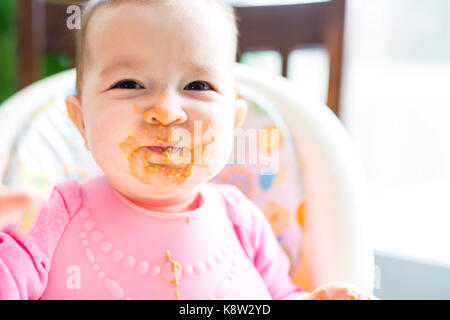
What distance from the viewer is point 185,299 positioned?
1.24 ft

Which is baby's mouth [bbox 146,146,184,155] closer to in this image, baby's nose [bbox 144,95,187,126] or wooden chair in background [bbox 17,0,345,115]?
baby's nose [bbox 144,95,187,126]

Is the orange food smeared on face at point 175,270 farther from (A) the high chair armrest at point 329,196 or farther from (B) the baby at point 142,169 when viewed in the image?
(A) the high chair armrest at point 329,196

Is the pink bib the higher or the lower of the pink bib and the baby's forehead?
the lower

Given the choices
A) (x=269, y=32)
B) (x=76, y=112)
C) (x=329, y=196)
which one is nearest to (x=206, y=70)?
(x=76, y=112)

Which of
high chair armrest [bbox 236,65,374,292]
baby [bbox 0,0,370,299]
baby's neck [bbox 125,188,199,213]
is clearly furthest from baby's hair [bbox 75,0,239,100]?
high chair armrest [bbox 236,65,374,292]

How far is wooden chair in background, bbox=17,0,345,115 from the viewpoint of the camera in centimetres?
69

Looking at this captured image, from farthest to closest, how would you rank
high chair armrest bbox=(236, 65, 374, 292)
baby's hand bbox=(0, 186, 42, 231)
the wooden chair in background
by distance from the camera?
the wooden chair in background
high chair armrest bbox=(236, 65, 374, 292)
baby's hand bbox=(0, 186, 42, 231)

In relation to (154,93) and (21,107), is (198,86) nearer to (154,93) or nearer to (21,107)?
(154,93)

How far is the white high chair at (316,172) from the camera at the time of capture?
503mm

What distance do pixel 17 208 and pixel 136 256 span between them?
10 cm

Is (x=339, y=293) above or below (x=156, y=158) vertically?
below

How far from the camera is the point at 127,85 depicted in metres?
0.36

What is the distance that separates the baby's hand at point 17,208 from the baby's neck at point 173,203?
8cm

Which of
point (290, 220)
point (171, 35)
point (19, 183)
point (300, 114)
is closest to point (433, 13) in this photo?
point (300, 114)
